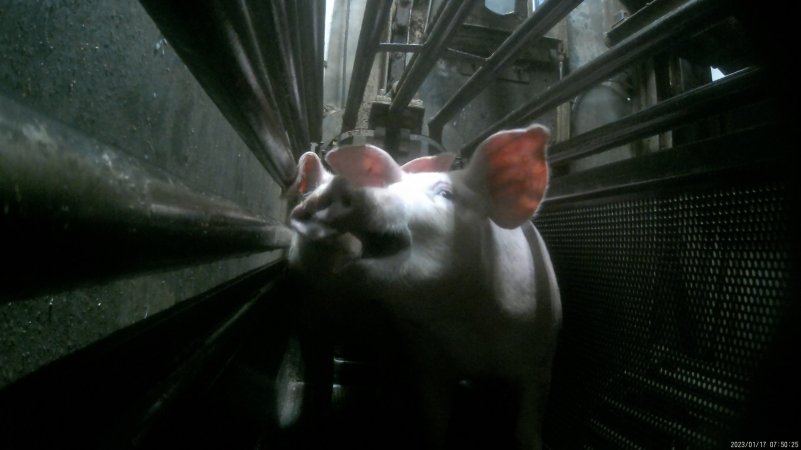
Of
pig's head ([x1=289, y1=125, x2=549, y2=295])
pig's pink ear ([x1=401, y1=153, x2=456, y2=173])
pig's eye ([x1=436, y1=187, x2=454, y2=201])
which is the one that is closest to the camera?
pig's head ([x1=289, y1=125, x2=549, y2=295])

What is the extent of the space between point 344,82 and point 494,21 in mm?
1543

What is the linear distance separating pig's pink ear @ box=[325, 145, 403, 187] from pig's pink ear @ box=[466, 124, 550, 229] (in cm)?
24

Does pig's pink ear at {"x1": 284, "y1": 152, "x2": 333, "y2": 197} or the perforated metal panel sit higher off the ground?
pig's pink ear at {"x1": 284, "y1": 152, "x2": 333, "y2": 197}

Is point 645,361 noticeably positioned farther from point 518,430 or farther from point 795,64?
point 795,64

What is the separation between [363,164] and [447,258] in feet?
0.89

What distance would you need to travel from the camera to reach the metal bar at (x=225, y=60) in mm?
458

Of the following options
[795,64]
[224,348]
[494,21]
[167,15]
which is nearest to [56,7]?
[167,15]

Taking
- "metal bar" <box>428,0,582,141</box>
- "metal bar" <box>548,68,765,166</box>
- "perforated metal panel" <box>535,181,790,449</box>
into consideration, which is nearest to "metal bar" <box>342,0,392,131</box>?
"metal bar" <box>428,0,582,141</box>

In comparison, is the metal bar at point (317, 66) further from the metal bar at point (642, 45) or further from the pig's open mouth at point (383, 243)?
the metal bar at point (642, 45)

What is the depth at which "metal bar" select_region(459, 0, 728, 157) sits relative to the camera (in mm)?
828

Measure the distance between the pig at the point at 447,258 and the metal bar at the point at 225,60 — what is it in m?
0.15

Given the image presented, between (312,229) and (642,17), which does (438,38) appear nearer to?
(642,17)

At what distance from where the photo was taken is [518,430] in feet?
3.77

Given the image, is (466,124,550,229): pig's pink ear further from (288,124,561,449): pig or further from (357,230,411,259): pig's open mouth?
(357,230,411,259): pig's open mouth
